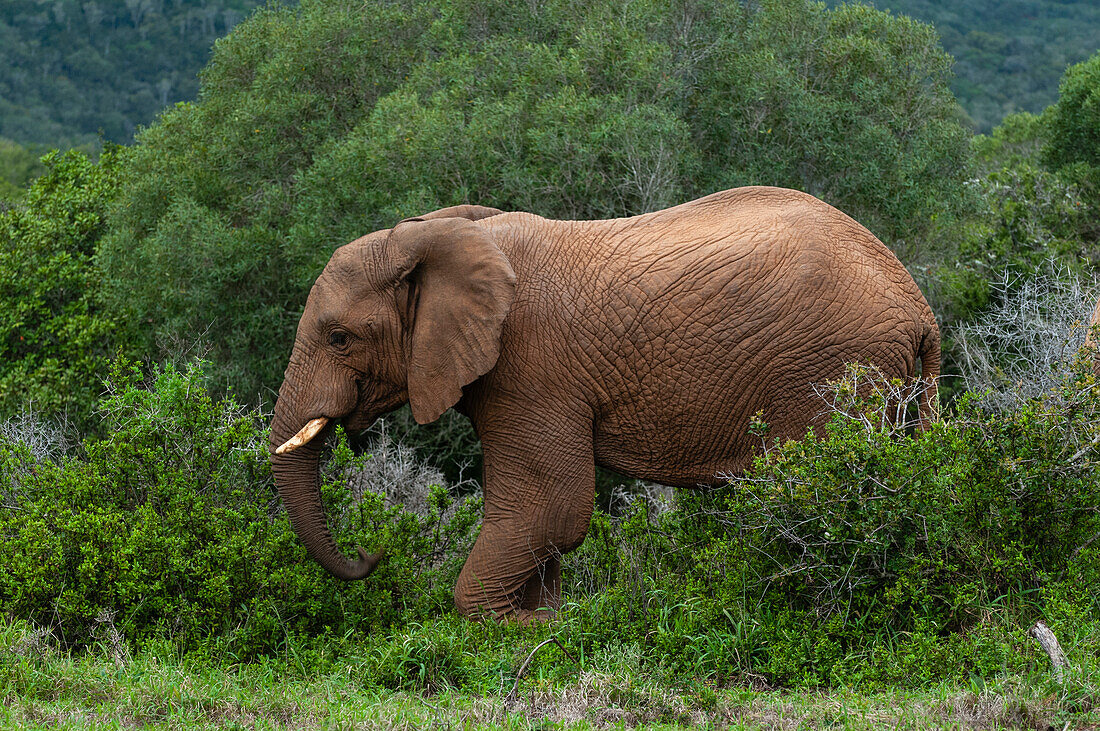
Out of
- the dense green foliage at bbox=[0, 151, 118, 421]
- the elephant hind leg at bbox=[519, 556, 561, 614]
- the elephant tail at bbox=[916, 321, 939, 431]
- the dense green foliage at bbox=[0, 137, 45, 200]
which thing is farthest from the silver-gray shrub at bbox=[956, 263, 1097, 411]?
the dense green foliage at bbox=[0, 137, 45, 200]

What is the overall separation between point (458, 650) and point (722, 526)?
1948 millimetres

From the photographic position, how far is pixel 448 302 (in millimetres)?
6367

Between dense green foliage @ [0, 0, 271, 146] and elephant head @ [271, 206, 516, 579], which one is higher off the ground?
elephant head @ [271, 206, 516, 579]

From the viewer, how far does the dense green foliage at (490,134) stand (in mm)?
14547

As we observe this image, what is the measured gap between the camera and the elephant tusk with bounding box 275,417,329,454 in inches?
256

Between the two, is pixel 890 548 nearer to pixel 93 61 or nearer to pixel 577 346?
pixel 577 346

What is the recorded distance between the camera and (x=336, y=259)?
6.66 meters

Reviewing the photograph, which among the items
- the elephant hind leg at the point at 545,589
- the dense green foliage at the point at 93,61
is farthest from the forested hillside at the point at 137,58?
the elephant hind leg at the point at 545,589

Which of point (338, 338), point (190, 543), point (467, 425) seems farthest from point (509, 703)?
point (467, 425)

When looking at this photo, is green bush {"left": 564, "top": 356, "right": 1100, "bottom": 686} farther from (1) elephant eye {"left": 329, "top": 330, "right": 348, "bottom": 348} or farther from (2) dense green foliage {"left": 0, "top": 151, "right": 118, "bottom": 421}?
(2) dense green foliage {"left": 0, "top": 151, "right": 118, "bottom": 421}

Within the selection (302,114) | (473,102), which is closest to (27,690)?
(473,102)

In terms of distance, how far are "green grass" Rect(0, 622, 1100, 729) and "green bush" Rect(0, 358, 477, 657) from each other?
762 mm

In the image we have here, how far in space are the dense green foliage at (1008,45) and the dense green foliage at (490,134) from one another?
32381mm

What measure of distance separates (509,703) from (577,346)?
2.10m
